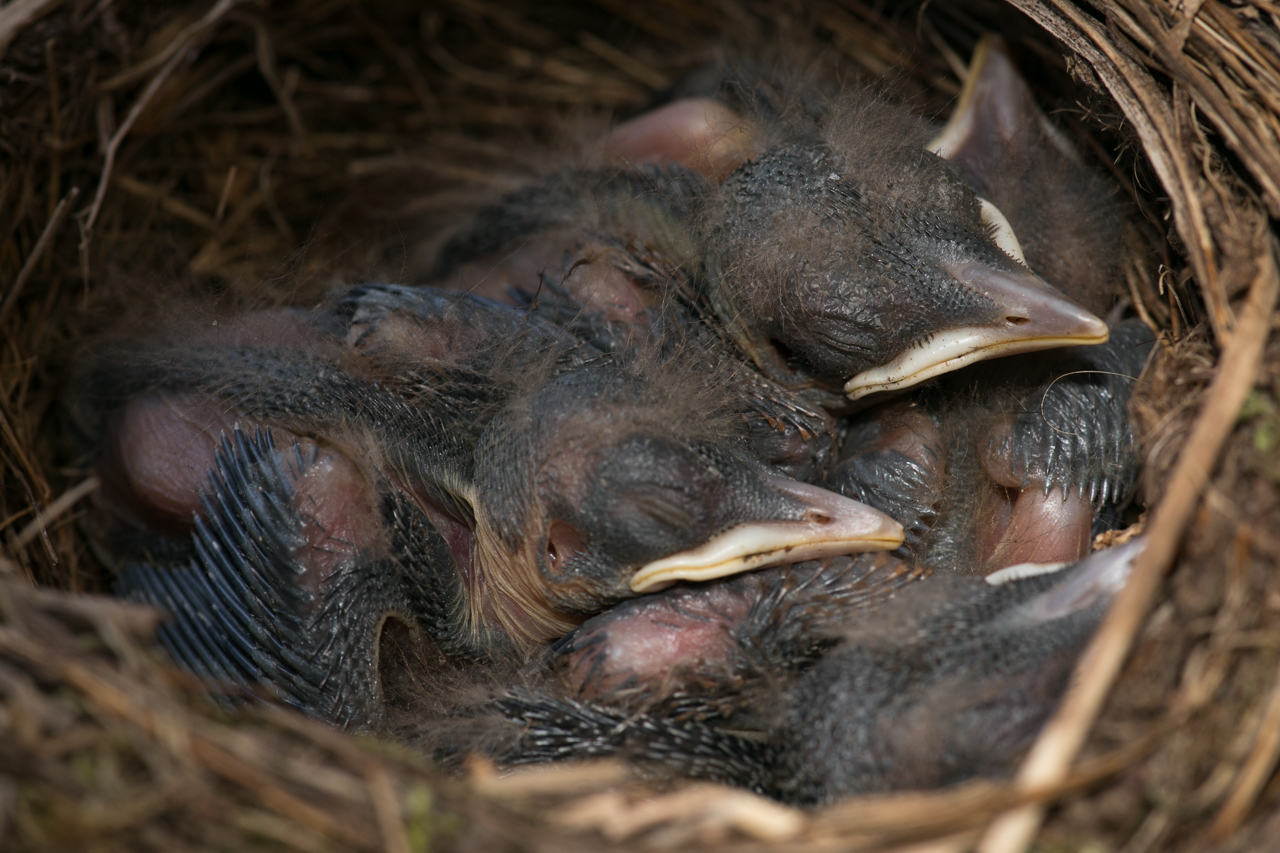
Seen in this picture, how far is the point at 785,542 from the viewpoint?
100 cm

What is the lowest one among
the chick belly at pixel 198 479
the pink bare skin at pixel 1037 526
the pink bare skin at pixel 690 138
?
the chick belly at pixel 198 479

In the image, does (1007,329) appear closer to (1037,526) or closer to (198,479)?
(1037,526)

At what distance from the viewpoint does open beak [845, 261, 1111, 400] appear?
103 centimetres

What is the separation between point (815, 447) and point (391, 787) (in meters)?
0.69

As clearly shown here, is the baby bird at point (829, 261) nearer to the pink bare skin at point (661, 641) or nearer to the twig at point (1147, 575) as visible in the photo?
the twig at point (1147, 575)

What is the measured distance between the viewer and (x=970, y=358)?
3.57 ft

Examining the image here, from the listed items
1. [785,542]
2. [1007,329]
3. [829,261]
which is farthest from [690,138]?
[785,542]

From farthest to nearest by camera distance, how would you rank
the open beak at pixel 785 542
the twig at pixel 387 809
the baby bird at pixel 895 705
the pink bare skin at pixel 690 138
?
the pink bare skin at pixel 690 138
the open beak at pixel 785 542
the baby bird at pixel 895 705
the twig at pixel 387 809

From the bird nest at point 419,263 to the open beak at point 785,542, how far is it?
0.21 metres

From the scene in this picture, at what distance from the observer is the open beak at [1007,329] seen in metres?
1.03

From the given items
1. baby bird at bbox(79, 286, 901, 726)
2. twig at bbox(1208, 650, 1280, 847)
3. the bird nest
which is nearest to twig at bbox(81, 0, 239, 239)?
the bird nest

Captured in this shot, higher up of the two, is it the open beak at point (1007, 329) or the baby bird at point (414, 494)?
the open beak at point (1007, 329)

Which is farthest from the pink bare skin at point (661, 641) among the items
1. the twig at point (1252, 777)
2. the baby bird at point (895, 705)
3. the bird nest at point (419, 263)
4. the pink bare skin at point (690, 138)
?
the pink bare skin at point (690, 138)

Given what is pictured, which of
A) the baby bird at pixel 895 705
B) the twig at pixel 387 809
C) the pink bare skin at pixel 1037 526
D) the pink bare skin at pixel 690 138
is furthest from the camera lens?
the pink bare skin at pixel 690 138
